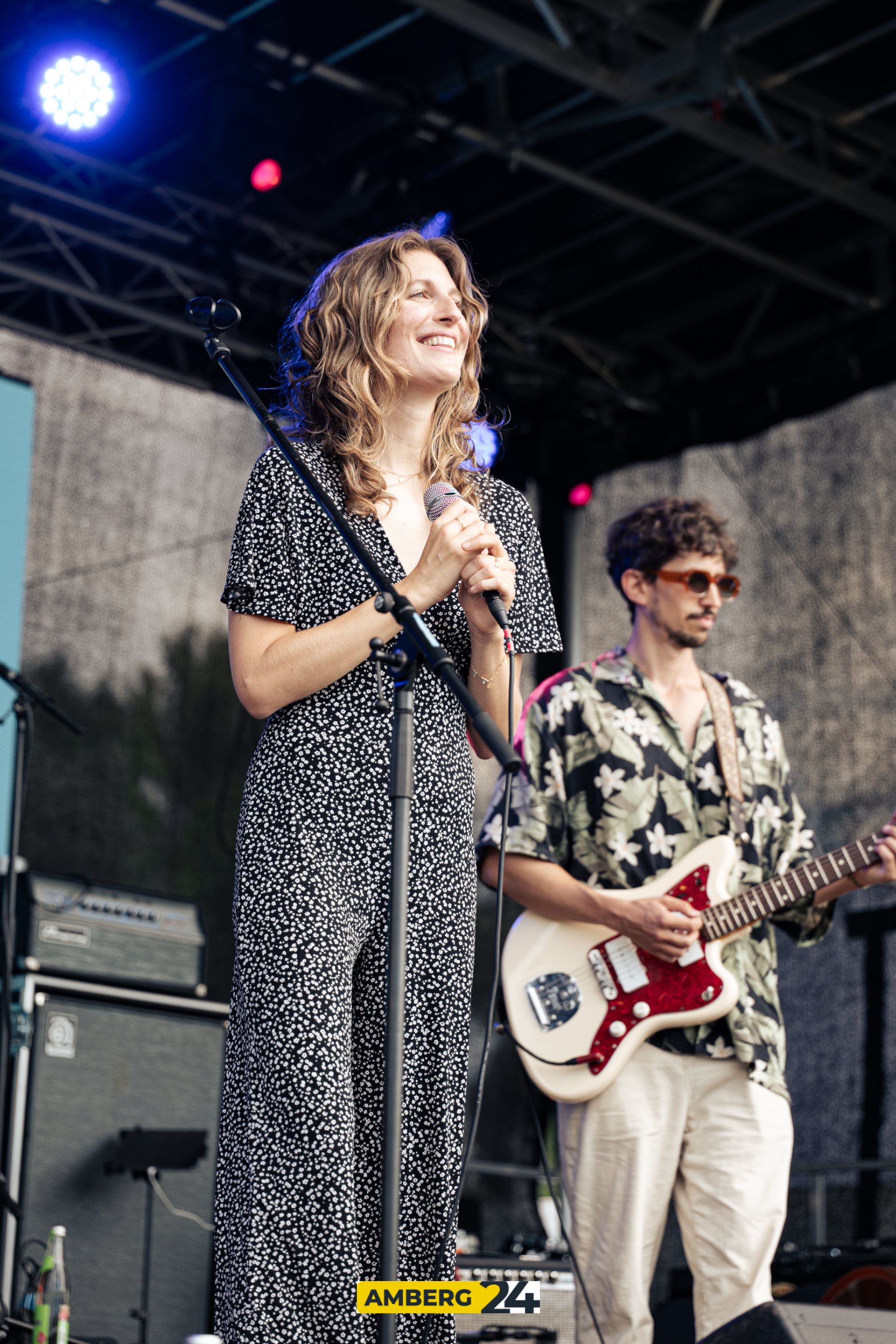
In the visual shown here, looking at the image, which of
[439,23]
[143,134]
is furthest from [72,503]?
[439,23]

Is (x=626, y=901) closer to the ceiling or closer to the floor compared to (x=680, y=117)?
closer to the floor

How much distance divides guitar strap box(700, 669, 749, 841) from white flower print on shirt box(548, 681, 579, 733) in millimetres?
307

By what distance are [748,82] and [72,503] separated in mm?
3164

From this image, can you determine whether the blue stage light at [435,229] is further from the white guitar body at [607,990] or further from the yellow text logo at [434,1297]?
the yellow text logo at [434,1297]

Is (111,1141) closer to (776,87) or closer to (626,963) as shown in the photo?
(626,963)

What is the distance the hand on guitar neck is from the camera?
2939mm

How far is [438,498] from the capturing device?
6.43ft

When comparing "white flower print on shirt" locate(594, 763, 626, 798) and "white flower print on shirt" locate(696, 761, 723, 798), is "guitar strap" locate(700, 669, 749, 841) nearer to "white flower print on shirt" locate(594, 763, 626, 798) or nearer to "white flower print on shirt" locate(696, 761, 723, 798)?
"white flower print on shirt" locate(696, 761, 723, 798)

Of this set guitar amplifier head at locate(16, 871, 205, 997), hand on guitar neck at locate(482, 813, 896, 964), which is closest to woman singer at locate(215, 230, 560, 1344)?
hand on guitar neck at locate(482, 813, 896, 964)

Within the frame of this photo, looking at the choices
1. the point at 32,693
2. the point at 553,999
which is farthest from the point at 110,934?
the point at 553,999

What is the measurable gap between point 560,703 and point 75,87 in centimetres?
325

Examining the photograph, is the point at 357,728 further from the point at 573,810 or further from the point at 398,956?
the point at 573,810

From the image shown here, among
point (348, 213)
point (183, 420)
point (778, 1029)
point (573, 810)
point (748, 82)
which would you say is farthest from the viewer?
point (183, 420)

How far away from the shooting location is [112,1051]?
13.8ft
